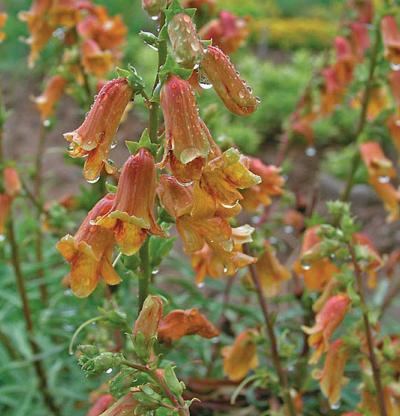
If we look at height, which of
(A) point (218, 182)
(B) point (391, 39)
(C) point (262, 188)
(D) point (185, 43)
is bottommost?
(C) point (262, 188)

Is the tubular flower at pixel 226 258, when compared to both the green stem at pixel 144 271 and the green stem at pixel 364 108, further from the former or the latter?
the green stem at pixel 364 108

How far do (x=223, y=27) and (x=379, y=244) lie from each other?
2.46 meters

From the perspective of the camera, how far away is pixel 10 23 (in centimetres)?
640

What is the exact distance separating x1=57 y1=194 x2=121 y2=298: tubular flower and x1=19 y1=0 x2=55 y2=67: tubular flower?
1.18 m

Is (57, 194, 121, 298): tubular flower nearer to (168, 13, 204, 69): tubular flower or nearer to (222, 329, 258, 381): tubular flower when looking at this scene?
(168, 13, 204, 69): tubular flower

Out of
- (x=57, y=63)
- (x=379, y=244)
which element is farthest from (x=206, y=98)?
(x=57, y=63)

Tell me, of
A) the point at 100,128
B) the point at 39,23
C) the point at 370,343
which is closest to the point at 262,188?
the point at 370,343

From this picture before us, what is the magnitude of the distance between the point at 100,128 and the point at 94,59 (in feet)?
3.32

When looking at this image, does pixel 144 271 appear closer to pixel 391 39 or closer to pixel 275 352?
pixel 275 352

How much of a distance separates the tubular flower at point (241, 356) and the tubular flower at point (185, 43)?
91 centimetres

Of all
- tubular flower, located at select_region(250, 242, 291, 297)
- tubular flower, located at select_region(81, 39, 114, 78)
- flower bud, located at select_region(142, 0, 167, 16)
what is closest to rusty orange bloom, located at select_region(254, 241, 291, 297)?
tubular flower, located at select_region(250, 242, 291, 297)

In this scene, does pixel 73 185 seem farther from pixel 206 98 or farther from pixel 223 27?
pixel 223 27

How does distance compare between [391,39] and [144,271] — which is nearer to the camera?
[144,271]

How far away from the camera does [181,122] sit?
1.22m
